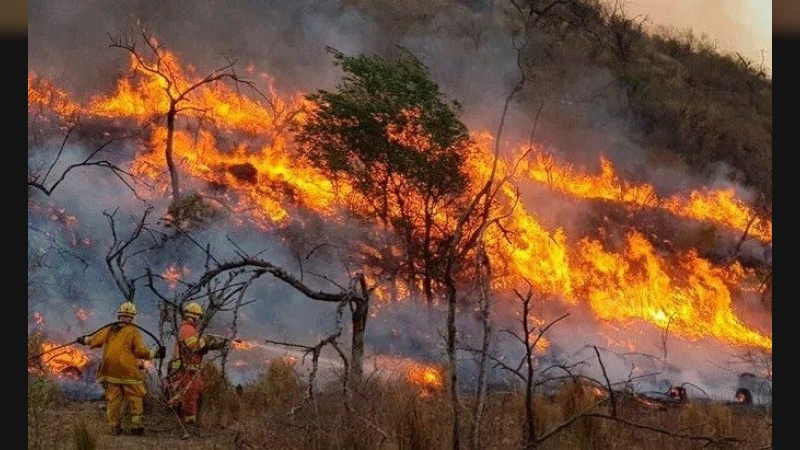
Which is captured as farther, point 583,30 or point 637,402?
point 583,30

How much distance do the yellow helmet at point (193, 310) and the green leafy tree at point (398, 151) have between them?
6.46ft

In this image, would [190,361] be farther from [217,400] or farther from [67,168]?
[67,168]

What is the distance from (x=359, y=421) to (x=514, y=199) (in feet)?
12.8

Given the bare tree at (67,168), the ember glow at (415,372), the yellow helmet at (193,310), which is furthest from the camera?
the ember glow at (415,372)

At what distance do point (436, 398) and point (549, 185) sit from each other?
3053mm

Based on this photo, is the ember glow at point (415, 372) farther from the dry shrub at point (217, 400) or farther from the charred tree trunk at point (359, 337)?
the dry shrub at point (217, 400)

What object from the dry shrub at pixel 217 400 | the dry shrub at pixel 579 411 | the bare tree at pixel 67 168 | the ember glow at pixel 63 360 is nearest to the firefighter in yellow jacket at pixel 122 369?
the ember glow at pixel 63 360

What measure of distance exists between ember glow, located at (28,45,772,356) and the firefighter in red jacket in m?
0.64

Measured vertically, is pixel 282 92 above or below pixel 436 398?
above

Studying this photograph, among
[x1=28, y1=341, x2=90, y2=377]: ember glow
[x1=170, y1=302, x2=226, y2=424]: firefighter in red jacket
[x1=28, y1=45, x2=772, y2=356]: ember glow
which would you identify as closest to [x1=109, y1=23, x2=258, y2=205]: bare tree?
[x1=28, y1=45, x2=772, y2=356]: ember glow

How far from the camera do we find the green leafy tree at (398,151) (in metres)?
9.16

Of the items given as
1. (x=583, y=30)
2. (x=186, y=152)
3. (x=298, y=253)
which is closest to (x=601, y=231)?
(x=583, y=30)

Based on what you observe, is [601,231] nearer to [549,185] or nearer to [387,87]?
[549,185]

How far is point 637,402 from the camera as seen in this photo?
8906mm
